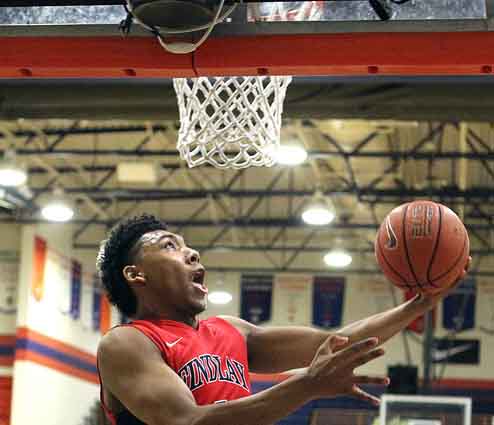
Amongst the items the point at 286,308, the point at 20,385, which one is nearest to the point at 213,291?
the point at 286,308

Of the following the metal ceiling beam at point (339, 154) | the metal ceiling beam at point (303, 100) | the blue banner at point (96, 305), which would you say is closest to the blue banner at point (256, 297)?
the blue banner at point (96, 305)

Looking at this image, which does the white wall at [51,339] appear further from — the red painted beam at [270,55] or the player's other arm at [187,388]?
the player's other arm at [187,388]

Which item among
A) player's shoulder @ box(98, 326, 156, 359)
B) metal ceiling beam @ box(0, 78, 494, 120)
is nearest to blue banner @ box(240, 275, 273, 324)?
metal ceiling beam @ box(0, 78, 494, 120)

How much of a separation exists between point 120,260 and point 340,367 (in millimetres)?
1271

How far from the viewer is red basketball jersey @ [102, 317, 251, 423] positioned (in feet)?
10.8

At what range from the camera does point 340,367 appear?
8.56ft

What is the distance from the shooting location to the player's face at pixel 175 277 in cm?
350

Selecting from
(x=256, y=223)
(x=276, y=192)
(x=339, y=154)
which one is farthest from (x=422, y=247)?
(x=256, y=223)

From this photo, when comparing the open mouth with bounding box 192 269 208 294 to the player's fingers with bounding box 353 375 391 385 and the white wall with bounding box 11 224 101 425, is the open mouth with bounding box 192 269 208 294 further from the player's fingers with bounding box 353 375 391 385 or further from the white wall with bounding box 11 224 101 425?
the white wall with bounding box 11 224 101 425

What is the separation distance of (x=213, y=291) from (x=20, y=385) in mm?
5106

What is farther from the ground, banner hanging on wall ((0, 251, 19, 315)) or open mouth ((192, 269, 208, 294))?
banner hanging on wall ((0, 251, 19, 315))

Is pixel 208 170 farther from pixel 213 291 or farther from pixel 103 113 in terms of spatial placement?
pixel 103 113

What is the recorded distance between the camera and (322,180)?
18.8 m

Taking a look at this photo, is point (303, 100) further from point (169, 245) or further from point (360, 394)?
point (360, 394)
